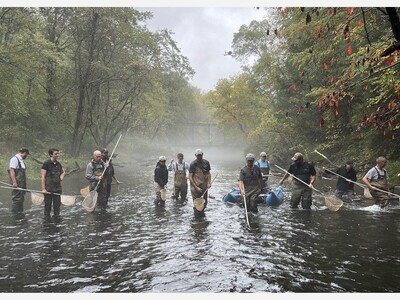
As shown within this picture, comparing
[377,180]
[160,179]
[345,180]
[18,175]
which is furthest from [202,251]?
[345,180]

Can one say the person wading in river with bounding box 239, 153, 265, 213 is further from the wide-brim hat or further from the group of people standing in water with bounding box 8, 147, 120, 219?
the group of people standing in water with bounding box 8, 147, 120, 219

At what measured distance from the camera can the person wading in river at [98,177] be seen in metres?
12.0

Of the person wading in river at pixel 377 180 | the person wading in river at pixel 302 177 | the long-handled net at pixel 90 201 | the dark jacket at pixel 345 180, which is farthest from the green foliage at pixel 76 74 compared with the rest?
the person wading in river at pixel 377 180

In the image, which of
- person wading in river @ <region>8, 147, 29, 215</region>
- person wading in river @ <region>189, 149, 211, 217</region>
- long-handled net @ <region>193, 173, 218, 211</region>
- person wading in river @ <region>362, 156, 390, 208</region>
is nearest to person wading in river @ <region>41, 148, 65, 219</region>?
person wading in river @ <region>8, 147, 29, 215</region>

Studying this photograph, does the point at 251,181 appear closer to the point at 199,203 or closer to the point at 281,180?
the point at 281,180

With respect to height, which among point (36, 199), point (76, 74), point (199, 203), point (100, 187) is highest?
point (76, 74)

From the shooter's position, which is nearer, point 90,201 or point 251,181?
point 251,181

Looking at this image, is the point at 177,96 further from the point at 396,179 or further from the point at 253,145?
the point at 396,179

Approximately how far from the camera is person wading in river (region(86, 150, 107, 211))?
12.0 m

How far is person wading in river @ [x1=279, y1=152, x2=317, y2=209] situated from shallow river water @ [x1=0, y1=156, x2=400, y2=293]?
47 centimetres

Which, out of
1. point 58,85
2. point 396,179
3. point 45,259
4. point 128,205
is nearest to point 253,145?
point 58,85

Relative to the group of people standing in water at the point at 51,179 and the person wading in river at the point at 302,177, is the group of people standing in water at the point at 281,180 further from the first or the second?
the group of people standing in water at the point at 51,179

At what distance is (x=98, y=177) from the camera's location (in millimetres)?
12133

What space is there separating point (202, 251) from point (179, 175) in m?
6.57
